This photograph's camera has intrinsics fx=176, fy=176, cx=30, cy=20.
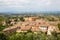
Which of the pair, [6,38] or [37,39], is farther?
[6,38]

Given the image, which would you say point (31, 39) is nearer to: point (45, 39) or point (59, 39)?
point (45, 39)

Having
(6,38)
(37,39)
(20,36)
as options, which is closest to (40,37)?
(37,39)

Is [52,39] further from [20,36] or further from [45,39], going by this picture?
[20,36]

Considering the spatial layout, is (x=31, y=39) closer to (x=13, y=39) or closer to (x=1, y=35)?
(x=13, y=39)

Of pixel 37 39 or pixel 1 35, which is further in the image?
pixel 1 35

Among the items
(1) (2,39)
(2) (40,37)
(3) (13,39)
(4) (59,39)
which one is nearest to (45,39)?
(2) (40,37)

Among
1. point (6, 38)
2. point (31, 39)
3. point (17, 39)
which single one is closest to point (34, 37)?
point (31, 39)
